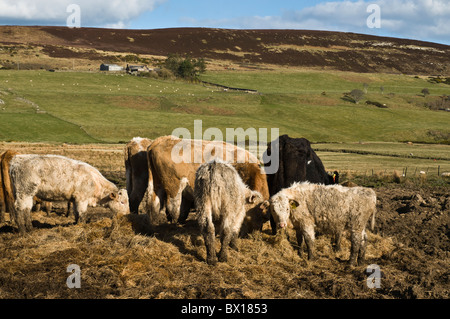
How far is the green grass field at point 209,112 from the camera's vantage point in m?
49.5

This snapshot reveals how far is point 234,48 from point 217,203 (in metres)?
132

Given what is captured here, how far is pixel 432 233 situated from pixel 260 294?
7.04m

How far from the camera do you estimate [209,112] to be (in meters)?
67.1

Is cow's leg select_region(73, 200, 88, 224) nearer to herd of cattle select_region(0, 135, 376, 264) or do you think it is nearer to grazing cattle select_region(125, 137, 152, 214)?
herd of cattle select_region(0, 135, 376, 264)

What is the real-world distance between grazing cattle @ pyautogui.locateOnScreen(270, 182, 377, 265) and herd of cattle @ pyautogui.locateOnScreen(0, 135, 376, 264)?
0.02 m

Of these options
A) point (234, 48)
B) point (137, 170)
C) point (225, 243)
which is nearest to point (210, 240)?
point (225, 243)

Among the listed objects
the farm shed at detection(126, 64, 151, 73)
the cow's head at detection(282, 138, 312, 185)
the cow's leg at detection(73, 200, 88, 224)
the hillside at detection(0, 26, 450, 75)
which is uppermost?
the hillside at detection(0, 26, 450, 75)

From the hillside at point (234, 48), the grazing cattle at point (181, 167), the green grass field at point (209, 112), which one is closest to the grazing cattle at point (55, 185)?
the grazing cattle at point (181, 167)

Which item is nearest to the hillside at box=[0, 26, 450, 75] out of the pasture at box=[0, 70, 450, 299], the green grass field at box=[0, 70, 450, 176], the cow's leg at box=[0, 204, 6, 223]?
the green grass field at box=[0, 70, 450, 176]

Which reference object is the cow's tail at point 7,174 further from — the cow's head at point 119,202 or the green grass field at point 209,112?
the green grass field at point 209,112

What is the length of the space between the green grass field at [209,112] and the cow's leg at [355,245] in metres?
23.3

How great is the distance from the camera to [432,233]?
12.8 meters

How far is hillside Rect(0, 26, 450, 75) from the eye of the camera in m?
117

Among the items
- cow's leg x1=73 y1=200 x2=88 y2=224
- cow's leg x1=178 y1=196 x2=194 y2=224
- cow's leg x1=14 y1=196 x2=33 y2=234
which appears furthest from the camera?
cow's leg x1=178 y1=196 x2=194 y2=224
